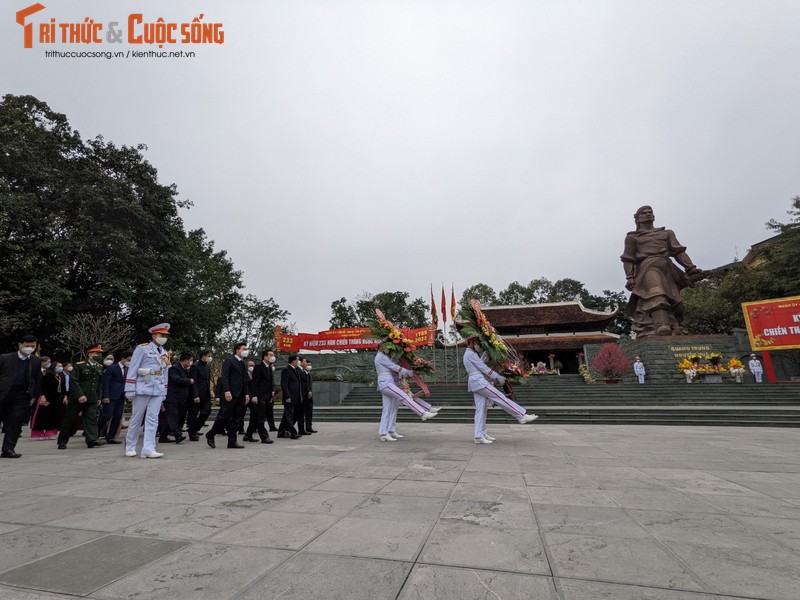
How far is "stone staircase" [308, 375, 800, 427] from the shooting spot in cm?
1042

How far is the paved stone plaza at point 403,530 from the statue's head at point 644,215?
19860mm

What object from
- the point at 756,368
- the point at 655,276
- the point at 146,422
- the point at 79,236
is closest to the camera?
the point at 146,422

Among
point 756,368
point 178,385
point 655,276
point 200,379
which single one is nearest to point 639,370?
point 756,368

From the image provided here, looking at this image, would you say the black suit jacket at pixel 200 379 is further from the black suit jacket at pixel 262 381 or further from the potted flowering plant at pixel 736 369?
the potted flowering plant at pixel 736 369

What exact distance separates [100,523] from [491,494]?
2790 mm

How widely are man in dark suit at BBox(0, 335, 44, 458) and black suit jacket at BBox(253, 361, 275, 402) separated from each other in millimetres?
3094

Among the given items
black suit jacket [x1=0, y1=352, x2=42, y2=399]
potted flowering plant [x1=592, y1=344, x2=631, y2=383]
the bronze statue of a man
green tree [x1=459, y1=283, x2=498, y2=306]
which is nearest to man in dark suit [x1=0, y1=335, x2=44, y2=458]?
black suit jacket [x1=0, y1=352, x2=42, y2=399]

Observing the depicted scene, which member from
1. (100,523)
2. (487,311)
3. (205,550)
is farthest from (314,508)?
(487,311)

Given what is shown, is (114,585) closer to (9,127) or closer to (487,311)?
(9,127)

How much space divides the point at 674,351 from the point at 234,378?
19.8 m

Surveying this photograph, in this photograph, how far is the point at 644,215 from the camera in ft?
71.6

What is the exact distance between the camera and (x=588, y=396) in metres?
16.2

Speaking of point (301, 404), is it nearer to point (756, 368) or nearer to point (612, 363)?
point (612, 363)

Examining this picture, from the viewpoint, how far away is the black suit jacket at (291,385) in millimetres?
7980
